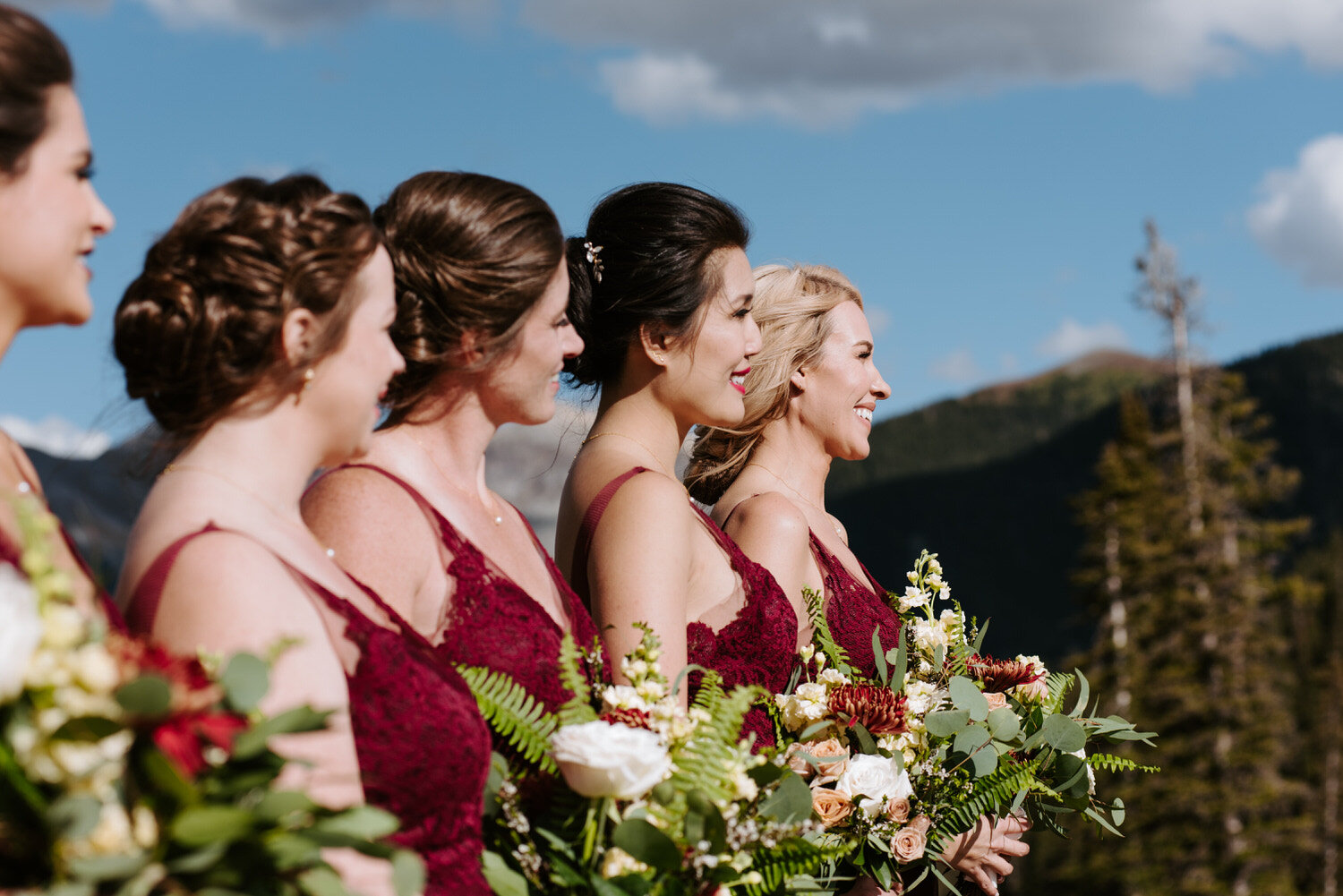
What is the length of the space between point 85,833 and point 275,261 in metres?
1.29

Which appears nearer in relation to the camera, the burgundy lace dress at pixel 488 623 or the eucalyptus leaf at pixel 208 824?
the eucalyptus leaf at pixel 208 824

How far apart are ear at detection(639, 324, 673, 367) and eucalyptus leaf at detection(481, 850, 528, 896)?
6.59 feet

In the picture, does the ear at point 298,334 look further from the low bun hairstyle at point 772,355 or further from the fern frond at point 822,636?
the low bun hairstyle at point 772,355

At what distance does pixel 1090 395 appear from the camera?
170 metres

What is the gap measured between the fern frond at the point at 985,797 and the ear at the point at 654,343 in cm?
170

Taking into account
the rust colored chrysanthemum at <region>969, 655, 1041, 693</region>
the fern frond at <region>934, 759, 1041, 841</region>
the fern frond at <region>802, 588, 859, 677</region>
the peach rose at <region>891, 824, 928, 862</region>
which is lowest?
the peach rose at <region>891, 824, 928, 862</region>

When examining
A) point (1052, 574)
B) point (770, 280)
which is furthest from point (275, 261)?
point (1052, 574)

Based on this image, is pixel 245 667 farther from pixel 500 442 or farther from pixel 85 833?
pixel 500 442

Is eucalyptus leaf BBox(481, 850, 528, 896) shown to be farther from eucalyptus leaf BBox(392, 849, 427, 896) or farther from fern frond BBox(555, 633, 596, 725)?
eucalyptus leaf BBox(392, 849, 427, 896)

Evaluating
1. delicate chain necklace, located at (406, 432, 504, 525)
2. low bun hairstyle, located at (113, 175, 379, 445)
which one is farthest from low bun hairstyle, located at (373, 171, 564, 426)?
low bun hairstyle, located at (113, 175, 379, 445)

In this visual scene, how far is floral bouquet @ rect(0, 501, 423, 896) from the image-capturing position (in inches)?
74.2

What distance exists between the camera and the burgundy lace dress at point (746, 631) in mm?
4203

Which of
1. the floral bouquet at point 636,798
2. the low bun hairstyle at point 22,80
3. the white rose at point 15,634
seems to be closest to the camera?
the white rose at point 15,634

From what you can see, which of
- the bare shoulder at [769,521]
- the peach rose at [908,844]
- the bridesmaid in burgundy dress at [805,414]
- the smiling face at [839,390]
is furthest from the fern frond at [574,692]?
the smiling face at [839,390]
